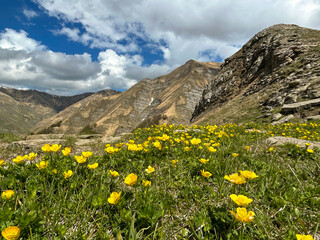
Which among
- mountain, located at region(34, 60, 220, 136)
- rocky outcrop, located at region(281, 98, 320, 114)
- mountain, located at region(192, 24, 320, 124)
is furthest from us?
mountain, located at region(34, 60, 220, 136)

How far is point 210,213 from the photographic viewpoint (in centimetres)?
196

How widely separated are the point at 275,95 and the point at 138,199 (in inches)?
953

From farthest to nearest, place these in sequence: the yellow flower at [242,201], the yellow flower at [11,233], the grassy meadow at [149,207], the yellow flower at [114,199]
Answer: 1. the yellow flower at [114,199]
2. the grassy meadow at [149,207]
3. the yellow flower at [242,201]
4. the yellow flower at [11,233]

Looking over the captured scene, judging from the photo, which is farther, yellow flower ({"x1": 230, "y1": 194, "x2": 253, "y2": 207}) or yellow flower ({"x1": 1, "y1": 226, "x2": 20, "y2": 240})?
yellow flower ({"x1": 230, "y1": 194, "x2": 253, "y2": 207})

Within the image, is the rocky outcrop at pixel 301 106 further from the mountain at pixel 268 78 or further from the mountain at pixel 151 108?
the mountain at pixel 151 108

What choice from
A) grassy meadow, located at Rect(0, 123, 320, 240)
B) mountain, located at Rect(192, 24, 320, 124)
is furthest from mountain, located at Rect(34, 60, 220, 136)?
grassy meadow, located at Rect(0, 123, 320, 240)

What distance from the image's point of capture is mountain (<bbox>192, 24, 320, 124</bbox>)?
18.9m

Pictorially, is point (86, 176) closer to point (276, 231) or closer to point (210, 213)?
point (210, 213)

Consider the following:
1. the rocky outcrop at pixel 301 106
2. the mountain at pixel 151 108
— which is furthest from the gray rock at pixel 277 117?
the mountain at pixel 151 108

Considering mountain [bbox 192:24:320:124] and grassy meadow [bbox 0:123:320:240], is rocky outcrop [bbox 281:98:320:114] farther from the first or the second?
grassy meadow [bbox 0:123:320:240]

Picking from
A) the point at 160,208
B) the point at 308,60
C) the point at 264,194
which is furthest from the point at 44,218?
the point at 308,60

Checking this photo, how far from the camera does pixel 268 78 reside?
92.8ft

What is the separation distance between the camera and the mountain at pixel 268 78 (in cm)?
1892

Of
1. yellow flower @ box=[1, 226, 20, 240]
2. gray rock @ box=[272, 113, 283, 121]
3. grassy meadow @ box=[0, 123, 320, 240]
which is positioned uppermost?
yellow flower @ box=[1, 226, 20, 240]
